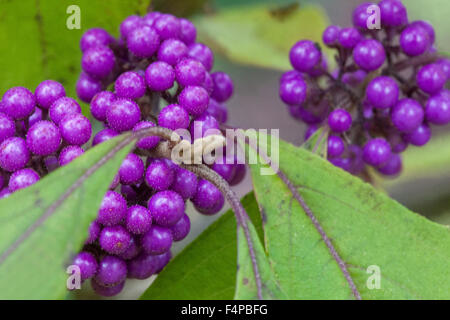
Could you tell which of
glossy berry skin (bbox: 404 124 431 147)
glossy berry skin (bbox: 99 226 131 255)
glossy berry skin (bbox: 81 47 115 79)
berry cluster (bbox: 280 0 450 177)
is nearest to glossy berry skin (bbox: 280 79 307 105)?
berry cluster (bbox: 280 0 450 177)

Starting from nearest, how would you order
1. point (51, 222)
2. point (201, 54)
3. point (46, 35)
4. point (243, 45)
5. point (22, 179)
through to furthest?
point (51, 222), point (22, 179), point (201, 54), point (46, 35), point (243, 45)

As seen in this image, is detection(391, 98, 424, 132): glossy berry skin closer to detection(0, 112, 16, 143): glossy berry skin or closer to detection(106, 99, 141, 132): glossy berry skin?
detection(106, 99, 141, 132): glossy berry skin

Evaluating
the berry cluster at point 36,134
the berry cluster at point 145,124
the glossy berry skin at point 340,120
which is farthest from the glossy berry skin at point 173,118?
the glossy berry skin at point 340,120

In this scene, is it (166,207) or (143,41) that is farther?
(143,41)

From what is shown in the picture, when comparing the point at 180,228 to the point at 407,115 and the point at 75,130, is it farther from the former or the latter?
the point at 407,115

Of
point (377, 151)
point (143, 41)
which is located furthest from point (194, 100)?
point (377, 151)

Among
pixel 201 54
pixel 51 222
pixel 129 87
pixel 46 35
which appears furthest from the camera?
pixel 46 35
